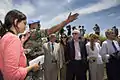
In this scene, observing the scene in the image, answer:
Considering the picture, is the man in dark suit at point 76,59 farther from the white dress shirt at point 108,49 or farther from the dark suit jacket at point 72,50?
the white dress shirt at point 108,49

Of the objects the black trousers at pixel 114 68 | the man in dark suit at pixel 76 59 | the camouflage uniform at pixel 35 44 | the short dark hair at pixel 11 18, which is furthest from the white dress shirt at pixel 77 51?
the short dark hair at pixel 11 18

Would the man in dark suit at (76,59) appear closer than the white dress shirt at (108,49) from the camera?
No

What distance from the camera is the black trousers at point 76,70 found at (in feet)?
23.3

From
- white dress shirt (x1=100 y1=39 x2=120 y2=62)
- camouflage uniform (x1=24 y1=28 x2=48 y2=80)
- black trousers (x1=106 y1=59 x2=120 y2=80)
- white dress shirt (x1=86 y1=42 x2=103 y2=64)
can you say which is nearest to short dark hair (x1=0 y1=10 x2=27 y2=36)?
camouflage uniform (x1=24 y1=28 x2=48 y2=80)

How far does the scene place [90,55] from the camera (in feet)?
24.5

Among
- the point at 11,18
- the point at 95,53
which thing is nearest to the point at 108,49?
the point at 95,53

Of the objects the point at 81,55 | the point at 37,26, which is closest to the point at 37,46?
the point at 37,26

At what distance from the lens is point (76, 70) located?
7137 millimetres

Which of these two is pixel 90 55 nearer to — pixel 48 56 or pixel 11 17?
pixel 48 56

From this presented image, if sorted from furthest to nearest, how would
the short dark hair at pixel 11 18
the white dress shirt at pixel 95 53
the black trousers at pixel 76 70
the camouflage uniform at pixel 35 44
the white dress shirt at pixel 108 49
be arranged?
the white dress shirt at pixel 95 53
the black trousers at pixel 76 70
the white dress shirt at pixel 108 49
the camouflage uniform at pixel 35 44
the short dark hair at pixel 11 18

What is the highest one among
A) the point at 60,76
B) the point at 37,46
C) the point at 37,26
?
the point at 37,26

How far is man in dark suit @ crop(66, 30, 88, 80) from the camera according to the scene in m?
7.12

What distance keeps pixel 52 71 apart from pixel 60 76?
0.78 metres

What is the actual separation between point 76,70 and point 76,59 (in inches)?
12.5
